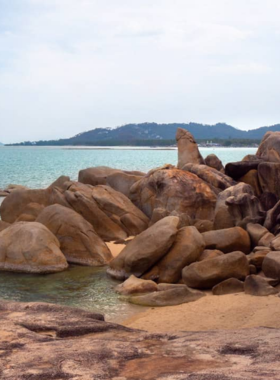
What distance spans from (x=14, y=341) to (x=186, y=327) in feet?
15.5

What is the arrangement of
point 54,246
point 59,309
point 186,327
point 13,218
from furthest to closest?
1. point 13,218
2. point 54,246
3. point 186,327
4. point 59,309

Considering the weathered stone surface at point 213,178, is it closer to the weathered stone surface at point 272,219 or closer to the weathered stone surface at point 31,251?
the weathered stone surface at point 272,219

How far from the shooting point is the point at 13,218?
19.8m

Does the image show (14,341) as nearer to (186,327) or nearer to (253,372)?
(253,372)

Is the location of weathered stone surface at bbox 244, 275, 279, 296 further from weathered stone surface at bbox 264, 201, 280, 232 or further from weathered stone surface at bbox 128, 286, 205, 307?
weathered stone surface at bbox 264, 201, 280, 232

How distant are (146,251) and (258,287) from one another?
3054 millimetres

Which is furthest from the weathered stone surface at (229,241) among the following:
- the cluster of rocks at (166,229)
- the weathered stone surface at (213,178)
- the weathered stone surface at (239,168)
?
the weathered stone surface at (239,168)

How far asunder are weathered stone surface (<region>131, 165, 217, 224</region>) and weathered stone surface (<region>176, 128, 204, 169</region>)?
14.8 feet

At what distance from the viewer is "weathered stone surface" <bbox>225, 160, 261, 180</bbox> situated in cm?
2001

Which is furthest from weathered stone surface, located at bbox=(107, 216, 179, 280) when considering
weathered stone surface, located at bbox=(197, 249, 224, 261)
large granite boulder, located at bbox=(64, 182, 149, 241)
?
large granite boulder, located at bbox=(64, 182, 149, 241)

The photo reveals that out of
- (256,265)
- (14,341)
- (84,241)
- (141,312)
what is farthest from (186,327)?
(84,241)

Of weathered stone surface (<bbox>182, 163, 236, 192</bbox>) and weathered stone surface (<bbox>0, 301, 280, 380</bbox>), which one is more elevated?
weathered stone surface (<bbox>182, 163, 236, 192</bbox>)

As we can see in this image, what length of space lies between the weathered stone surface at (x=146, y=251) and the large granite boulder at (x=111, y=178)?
25.8 ft

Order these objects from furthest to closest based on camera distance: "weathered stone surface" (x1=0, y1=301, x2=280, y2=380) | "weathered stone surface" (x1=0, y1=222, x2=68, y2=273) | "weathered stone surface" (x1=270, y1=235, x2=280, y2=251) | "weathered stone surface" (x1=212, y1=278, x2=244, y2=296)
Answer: "weathered stone surface" (x1=0, y1=222, x2=68, y2=273), "weathered stone surface" (x1=270, y1=235, x2=280, y2=251), "weathered stone surface" (x1=212, y1=278, x2=244, y2=296), "weathered stone surface" (x1=0, y1=301, x2=280, y2=380)
